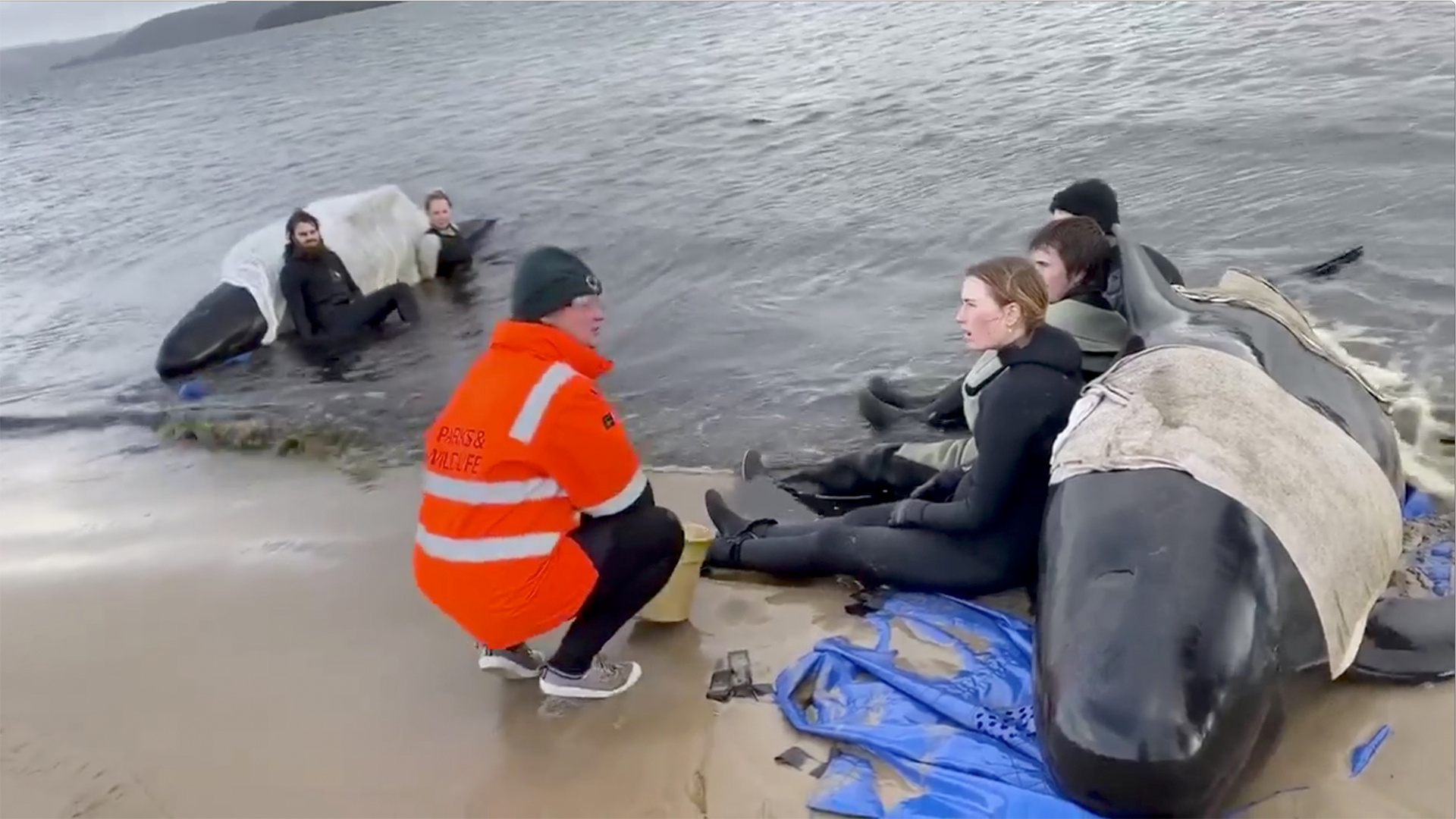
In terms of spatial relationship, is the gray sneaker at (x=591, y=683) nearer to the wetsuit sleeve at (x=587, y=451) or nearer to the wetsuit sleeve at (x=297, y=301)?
the wetsuit sleeve at (x=587, y=451)

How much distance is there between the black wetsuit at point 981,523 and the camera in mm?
4293

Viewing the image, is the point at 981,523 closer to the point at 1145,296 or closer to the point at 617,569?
the point at 1145,296

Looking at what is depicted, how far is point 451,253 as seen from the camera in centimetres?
1226

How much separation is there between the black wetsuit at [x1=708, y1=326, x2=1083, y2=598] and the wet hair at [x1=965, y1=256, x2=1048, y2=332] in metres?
0.09

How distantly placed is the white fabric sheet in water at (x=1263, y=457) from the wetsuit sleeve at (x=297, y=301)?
7.90m

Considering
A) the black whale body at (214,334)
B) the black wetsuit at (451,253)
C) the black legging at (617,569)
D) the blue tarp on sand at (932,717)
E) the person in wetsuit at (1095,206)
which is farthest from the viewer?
the black wetsuit at (451,253)

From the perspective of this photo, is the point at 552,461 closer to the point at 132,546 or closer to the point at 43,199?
the point at 132,546

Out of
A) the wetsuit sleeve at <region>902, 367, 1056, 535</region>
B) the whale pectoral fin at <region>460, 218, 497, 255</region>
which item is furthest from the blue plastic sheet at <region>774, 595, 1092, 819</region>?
the whale pectoral fin at <region>460, 218, 497, 255</region>

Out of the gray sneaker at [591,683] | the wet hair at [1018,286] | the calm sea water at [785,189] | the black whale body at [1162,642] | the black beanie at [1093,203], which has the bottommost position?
the calm sea water at [785,189]

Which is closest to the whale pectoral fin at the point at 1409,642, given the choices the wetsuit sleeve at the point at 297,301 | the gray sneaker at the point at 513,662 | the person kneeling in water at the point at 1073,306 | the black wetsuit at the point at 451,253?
the person kneeling in water at the point at 1073,306

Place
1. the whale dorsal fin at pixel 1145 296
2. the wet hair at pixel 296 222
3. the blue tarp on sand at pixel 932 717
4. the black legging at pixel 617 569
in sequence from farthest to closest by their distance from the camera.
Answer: the wet hair at pixel 296 222 → the whale dorsal fin at pixel 1145 296 → the black legging at pixel 617 569 → the blue tarp on sand at pixel 932 717

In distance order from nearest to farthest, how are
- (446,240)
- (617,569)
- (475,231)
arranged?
(617,569) → (446,240) → (475,231)

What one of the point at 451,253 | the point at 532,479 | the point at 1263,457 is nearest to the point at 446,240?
Result: the point at 451,253

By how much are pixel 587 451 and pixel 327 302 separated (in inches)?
295
